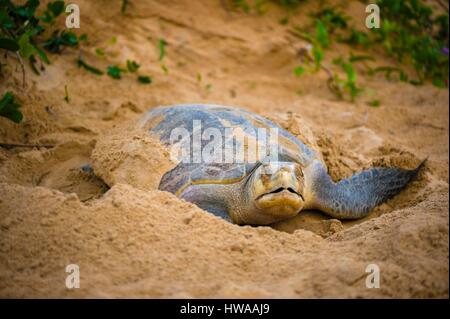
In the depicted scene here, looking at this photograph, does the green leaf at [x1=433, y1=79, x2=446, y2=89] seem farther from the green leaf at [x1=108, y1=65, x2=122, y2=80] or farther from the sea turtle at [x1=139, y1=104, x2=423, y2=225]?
the green leaf at [x1=108, y1=65, x2=122, y2=80]

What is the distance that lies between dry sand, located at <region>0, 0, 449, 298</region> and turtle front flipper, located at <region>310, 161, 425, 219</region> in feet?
0.32

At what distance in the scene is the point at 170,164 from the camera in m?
2.60

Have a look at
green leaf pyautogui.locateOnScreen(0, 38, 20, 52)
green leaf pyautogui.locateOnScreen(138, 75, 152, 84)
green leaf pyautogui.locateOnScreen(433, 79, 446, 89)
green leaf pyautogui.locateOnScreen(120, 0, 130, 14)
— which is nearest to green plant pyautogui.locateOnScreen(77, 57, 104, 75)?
green leaf pyautogui.locateOnScreen(138, 75, 152, 84)

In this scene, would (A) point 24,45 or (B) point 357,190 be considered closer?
(B) point 357,190

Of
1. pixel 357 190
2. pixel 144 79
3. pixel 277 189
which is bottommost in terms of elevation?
pixel 277 189

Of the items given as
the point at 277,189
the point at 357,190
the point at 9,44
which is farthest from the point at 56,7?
the point at 357,190

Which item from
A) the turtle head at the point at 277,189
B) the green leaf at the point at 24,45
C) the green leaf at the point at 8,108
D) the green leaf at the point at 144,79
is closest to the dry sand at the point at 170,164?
the green leaf at the point at 144,79

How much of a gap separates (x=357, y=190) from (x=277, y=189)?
0.77 meters

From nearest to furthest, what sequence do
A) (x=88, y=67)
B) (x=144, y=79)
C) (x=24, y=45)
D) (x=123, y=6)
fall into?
(x=24, y=45) → (x=88, y=67) → (x=144, y=79) → (x=123, y=6)

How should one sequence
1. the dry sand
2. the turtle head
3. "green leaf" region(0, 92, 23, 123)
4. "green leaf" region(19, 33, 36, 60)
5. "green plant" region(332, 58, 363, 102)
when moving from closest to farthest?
the dry sand → the turtle head → "green leaf" region(0, 92, 23, 123) → "green leaf" region(19, 33, 36, 60) → "green plant" region(332, 58, 363, 102)

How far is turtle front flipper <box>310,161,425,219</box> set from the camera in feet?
9.06

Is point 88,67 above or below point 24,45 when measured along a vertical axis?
above

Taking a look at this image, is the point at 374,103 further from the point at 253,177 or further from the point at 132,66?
the point at 253,177

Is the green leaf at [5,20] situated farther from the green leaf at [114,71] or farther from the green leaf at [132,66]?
the green leaf at [132,66]
